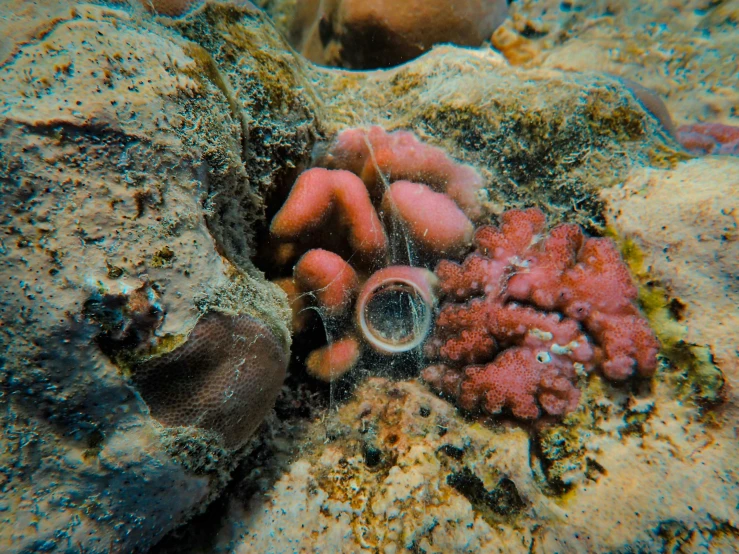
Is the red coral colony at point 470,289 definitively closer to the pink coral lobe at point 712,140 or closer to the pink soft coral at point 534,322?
the pink soft coral at point 534,322

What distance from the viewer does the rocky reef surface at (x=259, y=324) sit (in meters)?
1.31

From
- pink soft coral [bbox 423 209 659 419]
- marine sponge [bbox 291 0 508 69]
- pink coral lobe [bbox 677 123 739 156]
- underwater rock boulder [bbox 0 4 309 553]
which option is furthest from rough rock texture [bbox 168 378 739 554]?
marine sponge [bbox 291 0 508 69]

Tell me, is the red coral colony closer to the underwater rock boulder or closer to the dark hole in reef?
the dark hole in reef

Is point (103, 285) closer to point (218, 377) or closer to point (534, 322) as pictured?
point (218, 377)

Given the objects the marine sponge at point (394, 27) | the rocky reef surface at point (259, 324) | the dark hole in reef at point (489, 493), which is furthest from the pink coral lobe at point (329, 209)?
the marine sponge at point (394, 27)

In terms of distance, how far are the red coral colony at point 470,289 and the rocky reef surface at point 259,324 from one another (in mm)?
159

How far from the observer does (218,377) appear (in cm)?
153

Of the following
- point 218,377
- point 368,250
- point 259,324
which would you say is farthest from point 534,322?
point 218,377

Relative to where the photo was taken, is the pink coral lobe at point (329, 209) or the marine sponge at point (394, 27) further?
the marine sponge at point (394, 27)

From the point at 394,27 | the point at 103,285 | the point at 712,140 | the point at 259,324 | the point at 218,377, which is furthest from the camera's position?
the point at 394,27

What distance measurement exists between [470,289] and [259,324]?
1225mm

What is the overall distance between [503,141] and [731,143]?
218 centimetres

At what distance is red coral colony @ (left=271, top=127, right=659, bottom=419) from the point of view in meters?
1.92

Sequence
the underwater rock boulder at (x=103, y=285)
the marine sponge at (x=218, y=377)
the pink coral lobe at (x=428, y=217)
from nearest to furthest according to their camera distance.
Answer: the underwater rock boulder at (x=103, y=285), the marine sponge at (x=218, y=377), the pink coral lobe at (x=428, y=217)
